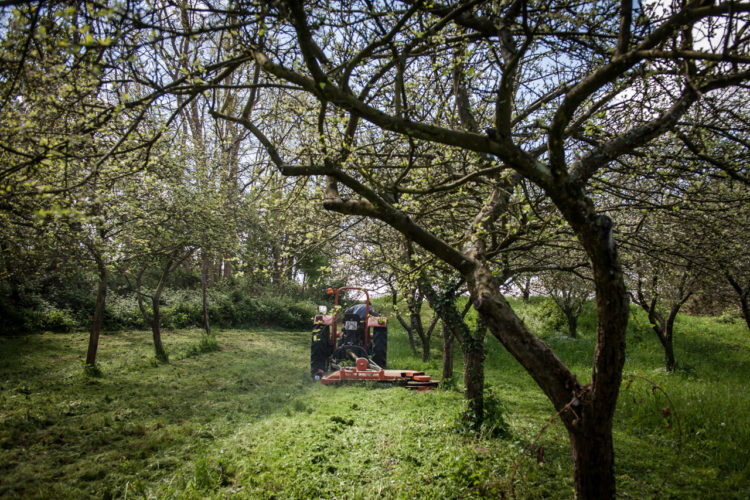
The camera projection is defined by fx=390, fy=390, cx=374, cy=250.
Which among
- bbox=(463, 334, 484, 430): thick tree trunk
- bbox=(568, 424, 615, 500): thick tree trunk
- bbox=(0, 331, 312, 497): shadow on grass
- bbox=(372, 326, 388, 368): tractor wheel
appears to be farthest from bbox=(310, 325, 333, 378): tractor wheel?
bbox=(568, 424, 615, 500): thick tree trunk

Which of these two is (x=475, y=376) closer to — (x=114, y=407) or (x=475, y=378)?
(x=475, y=378)

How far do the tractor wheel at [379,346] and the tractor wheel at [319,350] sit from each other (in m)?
1.10

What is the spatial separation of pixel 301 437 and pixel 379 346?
447 centimetres

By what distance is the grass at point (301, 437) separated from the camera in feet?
12.4

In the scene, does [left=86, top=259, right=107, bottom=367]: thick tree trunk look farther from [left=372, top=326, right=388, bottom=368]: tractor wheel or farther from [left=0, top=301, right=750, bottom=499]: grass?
[left=372, top=326, right=388, bottom=368]: tractor wheel

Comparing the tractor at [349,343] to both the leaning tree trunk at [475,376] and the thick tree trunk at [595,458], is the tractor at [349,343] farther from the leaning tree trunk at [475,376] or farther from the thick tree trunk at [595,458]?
the thick tree trunk at [595,458]

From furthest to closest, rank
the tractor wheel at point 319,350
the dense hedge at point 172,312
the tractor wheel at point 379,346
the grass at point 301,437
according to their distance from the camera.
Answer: the dense hedge at point 172,312 → the tractor wheel at point 379,346 → the tractor wheel at point 319,350 → the grass at point 301,437

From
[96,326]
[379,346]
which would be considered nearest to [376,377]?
[379,346]

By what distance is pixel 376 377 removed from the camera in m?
7.84

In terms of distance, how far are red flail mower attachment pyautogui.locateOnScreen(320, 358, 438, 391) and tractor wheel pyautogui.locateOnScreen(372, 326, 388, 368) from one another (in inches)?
41.2

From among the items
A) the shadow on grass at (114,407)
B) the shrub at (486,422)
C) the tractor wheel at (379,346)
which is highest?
the tractor wheel at (379,346)

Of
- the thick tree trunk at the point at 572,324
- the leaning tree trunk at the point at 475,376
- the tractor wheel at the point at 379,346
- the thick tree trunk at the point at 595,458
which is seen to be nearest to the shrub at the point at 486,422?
the leaning tree trunk at the point at 475,376

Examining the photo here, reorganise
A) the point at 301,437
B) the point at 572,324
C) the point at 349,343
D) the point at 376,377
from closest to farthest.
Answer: the point at 301,437
the point at 376,377
the point at 349,343
the point at 572,324

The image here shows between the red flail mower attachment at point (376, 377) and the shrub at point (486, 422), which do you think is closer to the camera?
the shrub at point (486, 422)
